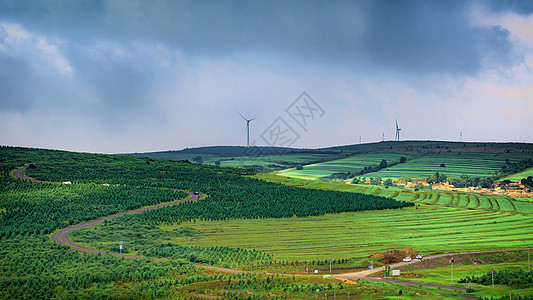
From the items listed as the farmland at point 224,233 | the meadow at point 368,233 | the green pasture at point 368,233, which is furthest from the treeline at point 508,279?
the green pasture at point 368,233

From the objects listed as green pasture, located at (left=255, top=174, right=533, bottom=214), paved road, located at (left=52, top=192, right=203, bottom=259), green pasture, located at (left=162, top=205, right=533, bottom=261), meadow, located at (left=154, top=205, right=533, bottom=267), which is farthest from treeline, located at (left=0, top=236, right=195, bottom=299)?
green pasture, located at (left=255, top=174, right=533, bottom=214)

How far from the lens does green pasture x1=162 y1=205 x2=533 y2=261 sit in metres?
107

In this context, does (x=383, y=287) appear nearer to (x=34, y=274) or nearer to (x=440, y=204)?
(x=34, y=274)

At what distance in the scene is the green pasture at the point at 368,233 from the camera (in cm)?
10744

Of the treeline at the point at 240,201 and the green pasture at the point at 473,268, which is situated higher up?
the treeline at the point at 240,201

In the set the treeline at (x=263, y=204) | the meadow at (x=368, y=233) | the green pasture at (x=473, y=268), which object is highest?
the treeline at (x=263, y=204)

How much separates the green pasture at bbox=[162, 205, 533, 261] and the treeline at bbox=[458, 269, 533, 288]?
751 inches

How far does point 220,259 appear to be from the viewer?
A: 100062mm

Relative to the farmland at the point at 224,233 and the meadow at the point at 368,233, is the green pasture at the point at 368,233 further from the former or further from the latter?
the farmland at the point at 224,233

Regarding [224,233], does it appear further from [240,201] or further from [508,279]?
[508,279]

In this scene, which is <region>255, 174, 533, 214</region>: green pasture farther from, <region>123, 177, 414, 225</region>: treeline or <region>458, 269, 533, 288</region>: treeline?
<region>458, 269, 533, 288</region>: treeline

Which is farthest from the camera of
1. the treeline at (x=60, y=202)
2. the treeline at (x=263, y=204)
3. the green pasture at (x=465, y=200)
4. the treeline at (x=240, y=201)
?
the green pasture at (x=465, y=200)

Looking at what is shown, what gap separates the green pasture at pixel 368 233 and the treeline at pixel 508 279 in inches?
751

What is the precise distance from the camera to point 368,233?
415 ft
